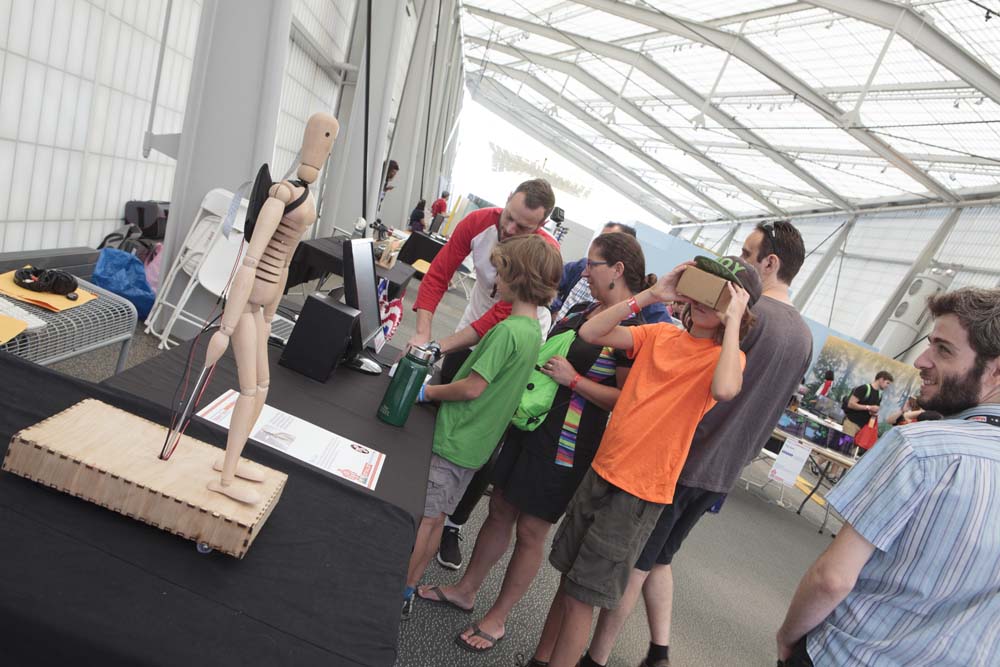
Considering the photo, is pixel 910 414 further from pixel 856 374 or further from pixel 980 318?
pixel 856 374

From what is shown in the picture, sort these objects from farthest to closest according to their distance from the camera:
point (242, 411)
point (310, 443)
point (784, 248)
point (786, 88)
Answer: point (786, 88), point (784, 248), point (310, 443), point (242, 411)

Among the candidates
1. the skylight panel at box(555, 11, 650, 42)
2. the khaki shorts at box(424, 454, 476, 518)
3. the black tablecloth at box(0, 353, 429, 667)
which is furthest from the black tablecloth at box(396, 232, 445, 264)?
the skylight panel at box(555, 11, 650, 42)

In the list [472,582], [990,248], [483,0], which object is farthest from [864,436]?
[483,0]

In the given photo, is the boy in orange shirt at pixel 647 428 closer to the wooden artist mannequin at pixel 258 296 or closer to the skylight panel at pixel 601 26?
the wooden artist mannequin at pixel 258 296

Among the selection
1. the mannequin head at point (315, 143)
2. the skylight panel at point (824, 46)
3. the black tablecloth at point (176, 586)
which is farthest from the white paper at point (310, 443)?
the skylight panel at point (824, 46)

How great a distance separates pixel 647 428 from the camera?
177 cm

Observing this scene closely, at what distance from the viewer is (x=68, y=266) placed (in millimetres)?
3500

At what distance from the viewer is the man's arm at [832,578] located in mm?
1238

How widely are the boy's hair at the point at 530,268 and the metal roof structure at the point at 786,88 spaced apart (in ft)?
24.5

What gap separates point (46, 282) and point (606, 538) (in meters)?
2.17

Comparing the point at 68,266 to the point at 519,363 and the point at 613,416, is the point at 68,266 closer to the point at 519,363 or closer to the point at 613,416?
the point at 519,363

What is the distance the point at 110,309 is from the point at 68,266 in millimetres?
1386

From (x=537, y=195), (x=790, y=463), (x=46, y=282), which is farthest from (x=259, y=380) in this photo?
(x=790, y=463)

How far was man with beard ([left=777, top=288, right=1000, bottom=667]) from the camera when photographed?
45.3 inches
